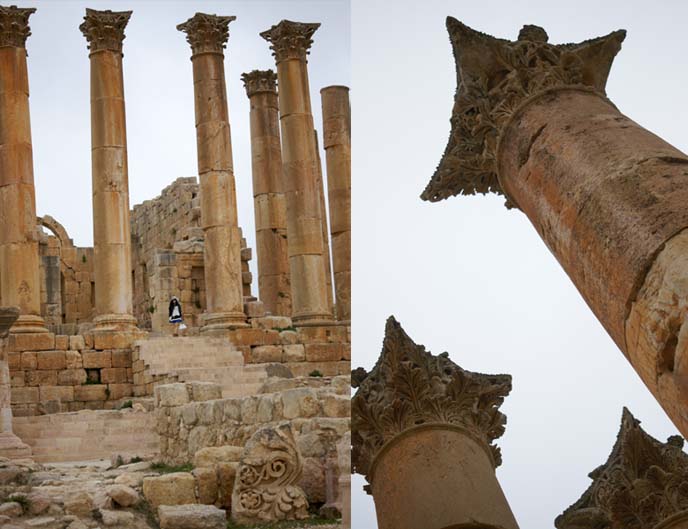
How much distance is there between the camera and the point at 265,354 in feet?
83.0

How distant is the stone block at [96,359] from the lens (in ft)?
77.5

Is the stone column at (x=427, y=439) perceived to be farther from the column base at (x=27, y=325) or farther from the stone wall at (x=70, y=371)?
the column base at (x=27, y=325)

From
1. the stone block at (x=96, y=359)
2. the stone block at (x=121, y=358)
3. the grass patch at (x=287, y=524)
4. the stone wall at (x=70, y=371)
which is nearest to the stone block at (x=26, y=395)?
the stone wall at (x=70, y=371)

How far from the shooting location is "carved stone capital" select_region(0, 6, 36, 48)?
24.8 metres

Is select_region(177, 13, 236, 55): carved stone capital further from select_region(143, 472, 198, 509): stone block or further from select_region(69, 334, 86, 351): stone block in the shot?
select_region(143, 472, 198, 509): stone block

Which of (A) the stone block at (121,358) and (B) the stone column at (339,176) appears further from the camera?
(B) the stone column at (339,176)

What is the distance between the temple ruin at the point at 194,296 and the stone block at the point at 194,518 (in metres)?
1.71

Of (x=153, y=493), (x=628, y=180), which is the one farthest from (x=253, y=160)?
(x=628, y=180)

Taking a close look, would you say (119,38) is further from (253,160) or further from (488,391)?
(488,391)

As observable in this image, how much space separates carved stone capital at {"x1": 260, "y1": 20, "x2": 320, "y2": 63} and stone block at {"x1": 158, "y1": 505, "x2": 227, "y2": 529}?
19486 mm

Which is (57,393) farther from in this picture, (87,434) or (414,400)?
(414,400)

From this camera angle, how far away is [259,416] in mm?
13469

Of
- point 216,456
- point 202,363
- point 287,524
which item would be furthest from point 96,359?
point 287,524

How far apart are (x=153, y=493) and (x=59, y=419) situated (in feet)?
28.6
